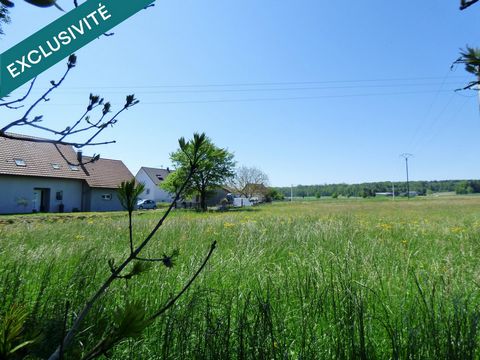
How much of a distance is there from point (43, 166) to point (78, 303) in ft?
95.9

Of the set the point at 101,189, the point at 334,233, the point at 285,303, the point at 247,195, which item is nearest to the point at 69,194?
the point at 101,189

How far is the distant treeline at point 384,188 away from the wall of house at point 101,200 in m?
84.7

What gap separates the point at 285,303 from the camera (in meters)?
2.50

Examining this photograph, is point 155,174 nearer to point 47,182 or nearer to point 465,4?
point 47,182

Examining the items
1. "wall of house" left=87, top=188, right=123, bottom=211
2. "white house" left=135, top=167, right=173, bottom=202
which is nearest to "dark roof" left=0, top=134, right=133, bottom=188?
"wall of house" left=87, top=188, right=123, bottom=211

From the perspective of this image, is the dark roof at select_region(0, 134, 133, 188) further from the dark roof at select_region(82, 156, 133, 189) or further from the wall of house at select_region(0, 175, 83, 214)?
the wall of house at select_region(0, 175, 83, 214)

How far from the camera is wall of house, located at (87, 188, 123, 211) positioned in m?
30.0

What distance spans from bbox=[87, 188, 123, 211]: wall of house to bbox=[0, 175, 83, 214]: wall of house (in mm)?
1133

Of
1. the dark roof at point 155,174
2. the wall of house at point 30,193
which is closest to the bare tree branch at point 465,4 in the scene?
the wall of house at point 30,193

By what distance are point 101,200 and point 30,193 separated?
691 centimetres

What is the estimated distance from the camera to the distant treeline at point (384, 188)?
364ft

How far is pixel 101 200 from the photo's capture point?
3100cm

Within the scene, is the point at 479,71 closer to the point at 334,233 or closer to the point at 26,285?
the point at 26,285

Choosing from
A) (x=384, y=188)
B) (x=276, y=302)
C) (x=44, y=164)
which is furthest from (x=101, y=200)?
(x=384, y=188)
